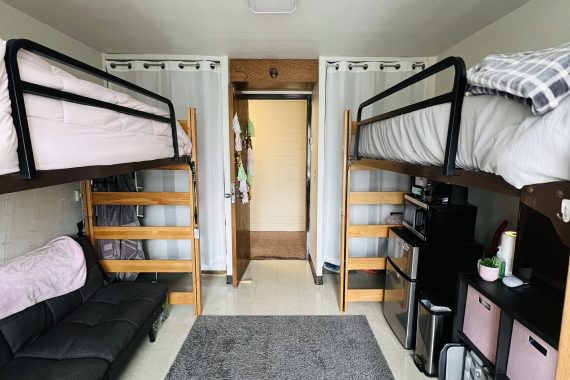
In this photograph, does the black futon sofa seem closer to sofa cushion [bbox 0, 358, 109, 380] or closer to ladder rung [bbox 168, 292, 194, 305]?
sofa cushion [bbox 0, 358, 109, 380]

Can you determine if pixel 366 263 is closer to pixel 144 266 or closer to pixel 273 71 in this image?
pixel 144 266

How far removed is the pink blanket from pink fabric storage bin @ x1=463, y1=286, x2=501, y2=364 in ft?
8.49

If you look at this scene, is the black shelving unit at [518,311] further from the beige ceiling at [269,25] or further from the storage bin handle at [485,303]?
the beige ceiling at [269,25]

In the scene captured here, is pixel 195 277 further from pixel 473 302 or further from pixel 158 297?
pixel 473 302

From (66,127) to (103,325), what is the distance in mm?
1356

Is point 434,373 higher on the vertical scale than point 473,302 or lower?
lower

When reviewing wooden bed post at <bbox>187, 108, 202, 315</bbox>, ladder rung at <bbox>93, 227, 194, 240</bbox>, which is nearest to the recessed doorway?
wooden bed post at <bbox>187, 108, 202, 315</bbox>

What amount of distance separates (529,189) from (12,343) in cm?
248

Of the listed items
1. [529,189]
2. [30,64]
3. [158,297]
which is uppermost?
[30,64]

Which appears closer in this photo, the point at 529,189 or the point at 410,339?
the point at 529,189

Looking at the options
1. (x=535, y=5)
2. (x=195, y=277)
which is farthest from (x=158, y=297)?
(x=535, y=5)

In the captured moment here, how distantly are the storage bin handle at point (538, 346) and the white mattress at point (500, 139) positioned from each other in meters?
0.83

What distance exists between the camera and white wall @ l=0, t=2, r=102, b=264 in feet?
6.43

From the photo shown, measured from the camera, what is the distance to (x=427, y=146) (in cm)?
126
